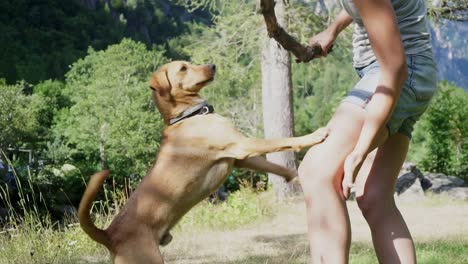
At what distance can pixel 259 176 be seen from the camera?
1672 centimetres

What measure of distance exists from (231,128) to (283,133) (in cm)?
748

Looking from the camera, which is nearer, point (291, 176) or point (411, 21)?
point (411, 21)

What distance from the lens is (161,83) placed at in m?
3.65

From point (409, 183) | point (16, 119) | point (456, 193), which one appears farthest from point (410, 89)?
point (16, 119)

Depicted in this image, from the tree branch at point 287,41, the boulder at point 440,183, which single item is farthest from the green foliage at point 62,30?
the tree branch at point 287,41

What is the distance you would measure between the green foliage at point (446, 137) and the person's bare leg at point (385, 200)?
47.0ft

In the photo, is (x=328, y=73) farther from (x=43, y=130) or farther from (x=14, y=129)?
(x=14, y=129)

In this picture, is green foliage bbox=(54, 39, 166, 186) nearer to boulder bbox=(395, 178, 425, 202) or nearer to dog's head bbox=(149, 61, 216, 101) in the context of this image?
boulder bbox=(395, 178, 425, 202)

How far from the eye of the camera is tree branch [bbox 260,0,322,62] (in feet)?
9.09

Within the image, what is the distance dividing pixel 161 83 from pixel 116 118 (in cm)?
2753

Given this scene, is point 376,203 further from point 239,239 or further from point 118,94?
point 118,94

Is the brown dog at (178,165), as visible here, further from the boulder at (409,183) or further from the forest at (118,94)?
the boulder at (409,183)

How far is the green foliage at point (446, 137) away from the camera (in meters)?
16.4

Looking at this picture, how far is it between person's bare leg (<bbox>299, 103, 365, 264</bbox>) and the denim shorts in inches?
3.7
